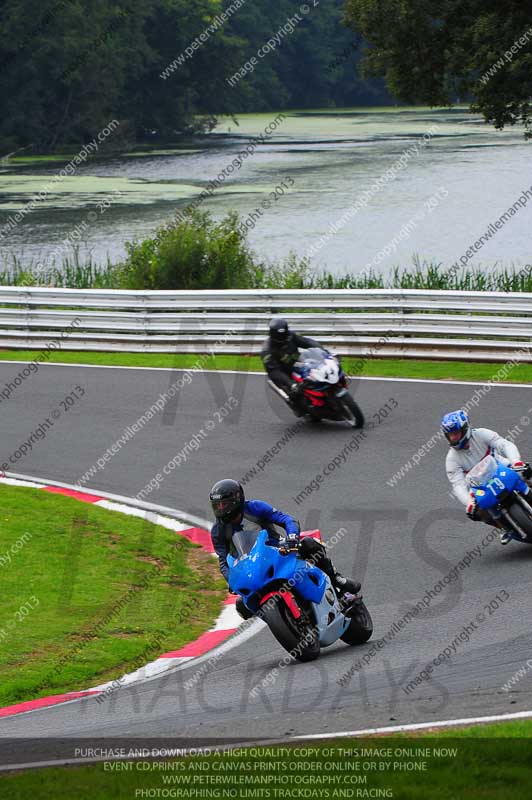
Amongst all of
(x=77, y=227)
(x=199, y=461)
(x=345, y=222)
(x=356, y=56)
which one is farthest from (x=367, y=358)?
(x=356, y=56)

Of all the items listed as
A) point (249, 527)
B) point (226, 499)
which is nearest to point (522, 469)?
point (249, 527)

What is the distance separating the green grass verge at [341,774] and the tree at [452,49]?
15755 mm

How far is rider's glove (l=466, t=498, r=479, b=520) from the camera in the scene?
11172 millimetres

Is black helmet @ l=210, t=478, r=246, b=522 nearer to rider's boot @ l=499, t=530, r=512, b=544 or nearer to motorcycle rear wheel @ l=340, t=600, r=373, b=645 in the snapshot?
motorcycle rear wheel @ l=340, t=600, r=373, b=645

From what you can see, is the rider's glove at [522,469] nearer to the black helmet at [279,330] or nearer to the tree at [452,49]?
the black helmet at [279,330]

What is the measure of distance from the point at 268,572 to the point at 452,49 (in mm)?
15389

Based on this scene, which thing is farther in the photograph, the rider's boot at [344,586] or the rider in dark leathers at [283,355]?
the rider in dark leathers at [283,355]

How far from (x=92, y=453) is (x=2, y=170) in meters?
52.7

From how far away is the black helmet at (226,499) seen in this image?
898cm

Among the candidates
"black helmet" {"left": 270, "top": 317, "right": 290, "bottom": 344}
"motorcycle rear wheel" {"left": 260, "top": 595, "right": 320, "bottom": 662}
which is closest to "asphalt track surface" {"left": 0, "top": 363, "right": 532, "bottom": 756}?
"motorcycle rear wheel" {"left": 260, "top": 595, "right": 320, "bottom": 662}

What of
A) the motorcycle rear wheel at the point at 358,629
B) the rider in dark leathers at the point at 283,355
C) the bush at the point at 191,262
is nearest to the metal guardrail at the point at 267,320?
the bush at the point at 191,262

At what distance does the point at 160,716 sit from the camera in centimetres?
795

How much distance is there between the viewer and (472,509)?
441 inches

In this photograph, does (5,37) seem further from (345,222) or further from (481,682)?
(481,682)
